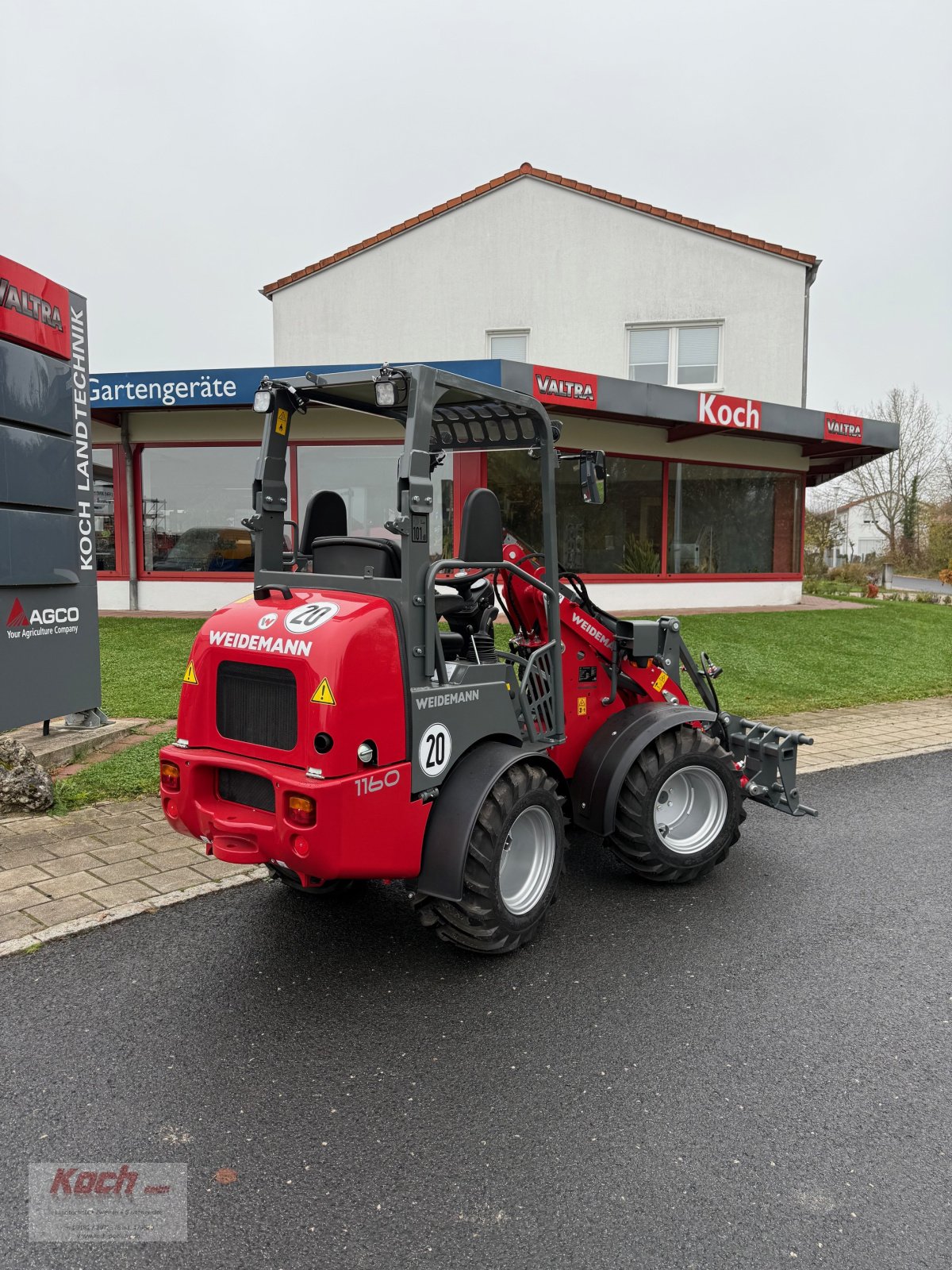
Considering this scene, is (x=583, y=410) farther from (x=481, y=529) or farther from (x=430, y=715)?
(x=430, y=715)

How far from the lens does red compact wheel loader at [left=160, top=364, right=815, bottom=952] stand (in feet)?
11.1

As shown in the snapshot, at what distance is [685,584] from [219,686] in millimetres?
14510

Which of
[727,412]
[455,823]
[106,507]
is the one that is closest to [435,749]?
[455,823]

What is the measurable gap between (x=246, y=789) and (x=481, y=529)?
57.0 inches

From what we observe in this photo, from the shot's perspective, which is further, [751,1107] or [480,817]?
[480,817]

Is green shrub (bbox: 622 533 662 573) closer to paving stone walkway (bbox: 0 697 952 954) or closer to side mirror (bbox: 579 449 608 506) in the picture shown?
paving stone walkway (bbox: 0 697 952 954)

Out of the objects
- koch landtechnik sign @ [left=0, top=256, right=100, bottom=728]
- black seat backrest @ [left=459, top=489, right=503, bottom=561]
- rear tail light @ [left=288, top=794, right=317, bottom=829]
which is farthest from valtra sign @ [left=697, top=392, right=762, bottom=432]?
rear tail light @ [left=288, top=794, right=317, bottom=829]

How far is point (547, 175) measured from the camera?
18.2m

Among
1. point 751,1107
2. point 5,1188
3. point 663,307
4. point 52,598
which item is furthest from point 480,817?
point 663,307

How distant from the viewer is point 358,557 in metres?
3.81

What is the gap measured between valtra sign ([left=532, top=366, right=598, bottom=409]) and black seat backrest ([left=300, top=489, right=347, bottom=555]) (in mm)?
9418

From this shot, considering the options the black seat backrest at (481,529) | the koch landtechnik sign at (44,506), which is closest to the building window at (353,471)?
the koch landtechnik sign at (44,506)

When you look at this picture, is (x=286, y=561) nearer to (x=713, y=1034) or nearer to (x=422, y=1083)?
(x=422, y=1083)

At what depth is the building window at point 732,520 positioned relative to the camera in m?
17.2
